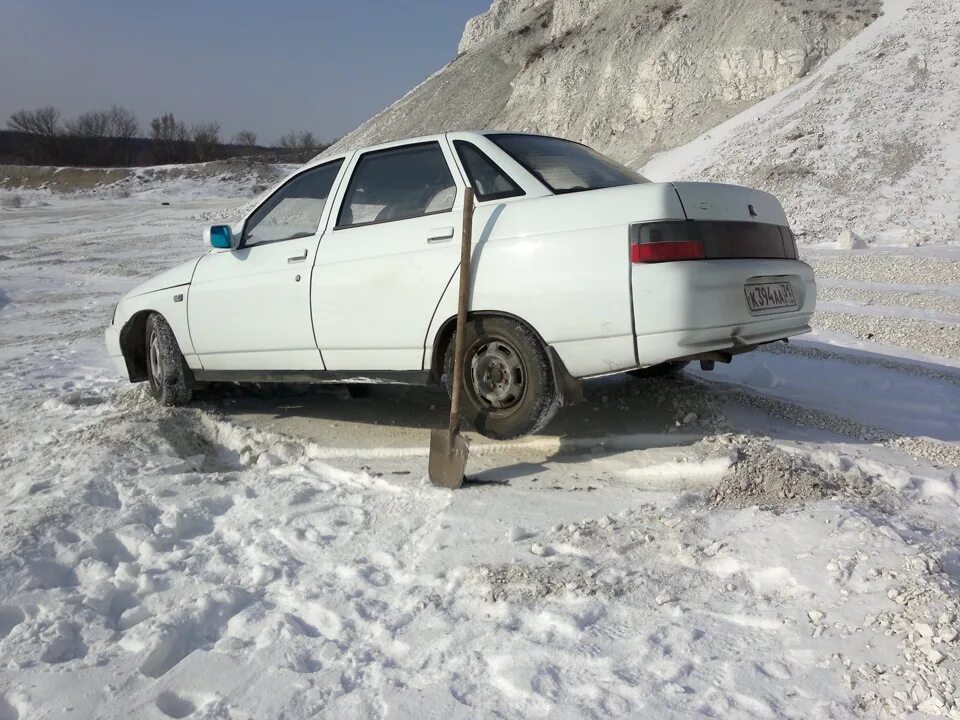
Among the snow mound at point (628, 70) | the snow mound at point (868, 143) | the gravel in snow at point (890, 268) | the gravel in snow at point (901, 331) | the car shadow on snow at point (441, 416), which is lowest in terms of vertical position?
the car shadow on snow at point (441, 416)

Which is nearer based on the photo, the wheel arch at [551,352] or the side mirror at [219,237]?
the wheel arch at [551,352]

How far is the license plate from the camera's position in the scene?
12.3ft

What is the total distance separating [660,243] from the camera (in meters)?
3.47

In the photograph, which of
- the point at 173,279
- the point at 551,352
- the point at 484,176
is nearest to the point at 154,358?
the point at 173,279

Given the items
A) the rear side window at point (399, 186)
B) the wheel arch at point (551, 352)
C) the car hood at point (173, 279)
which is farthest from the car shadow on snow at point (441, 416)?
the rear side window at point (399, 186)

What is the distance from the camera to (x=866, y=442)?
13.9 ft

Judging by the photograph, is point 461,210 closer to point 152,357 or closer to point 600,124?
point 152,357

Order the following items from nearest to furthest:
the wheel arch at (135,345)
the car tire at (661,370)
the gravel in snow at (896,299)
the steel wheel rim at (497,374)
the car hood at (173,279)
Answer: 1. the steel wheel rim at (497,374)
2. the car tire at (661,370)
3. the car hood at (173,279)
4. the wheel arch at (135,345)
5. the gravel in snow at (896,299)

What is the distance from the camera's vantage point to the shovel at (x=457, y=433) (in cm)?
378

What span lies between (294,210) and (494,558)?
9.07ft

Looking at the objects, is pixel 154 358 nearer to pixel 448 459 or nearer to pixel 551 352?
pixel 448 459

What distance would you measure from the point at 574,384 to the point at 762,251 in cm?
120

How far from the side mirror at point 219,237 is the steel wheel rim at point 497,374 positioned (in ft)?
6.59

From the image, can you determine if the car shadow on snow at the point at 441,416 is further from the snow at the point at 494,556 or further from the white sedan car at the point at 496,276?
the white sedan car at the point at 496,276
